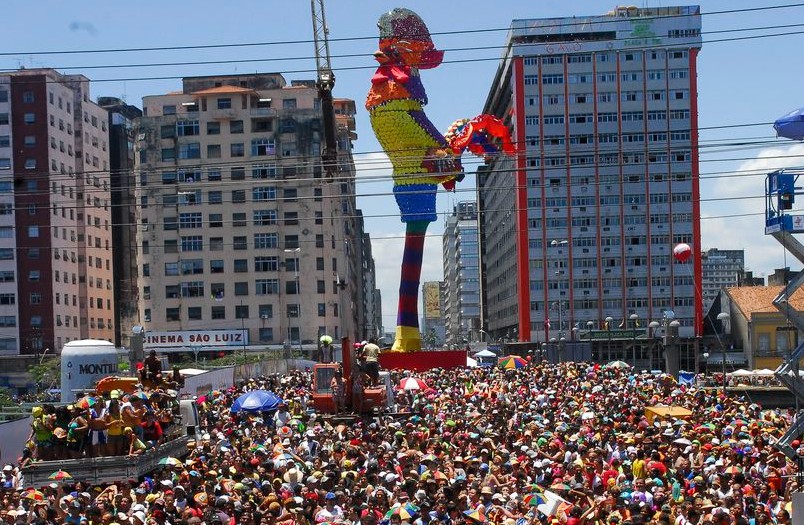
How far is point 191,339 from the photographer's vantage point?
87312 millimetres

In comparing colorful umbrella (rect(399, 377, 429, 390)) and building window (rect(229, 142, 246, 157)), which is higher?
building window (rect(229, 142, 246, 157))

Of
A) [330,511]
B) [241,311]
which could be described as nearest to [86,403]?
[330,511]

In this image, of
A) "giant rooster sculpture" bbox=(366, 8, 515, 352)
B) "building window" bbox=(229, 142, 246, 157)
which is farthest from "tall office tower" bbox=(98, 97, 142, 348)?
"giant rooster sculpture" bbox=(366, 8, 515, 352)

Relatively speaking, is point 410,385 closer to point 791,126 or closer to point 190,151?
point 791,126

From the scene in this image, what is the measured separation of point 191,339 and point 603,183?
3971 cm

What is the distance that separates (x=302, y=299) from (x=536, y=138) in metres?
25.3

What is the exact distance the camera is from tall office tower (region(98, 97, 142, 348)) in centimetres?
11131

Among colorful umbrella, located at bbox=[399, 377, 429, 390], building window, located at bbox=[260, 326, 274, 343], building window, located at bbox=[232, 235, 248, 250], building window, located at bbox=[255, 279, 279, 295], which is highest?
building window, located at bbox=[232, 235, 248, 250]

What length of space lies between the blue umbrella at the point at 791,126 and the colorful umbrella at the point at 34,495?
12.3 m

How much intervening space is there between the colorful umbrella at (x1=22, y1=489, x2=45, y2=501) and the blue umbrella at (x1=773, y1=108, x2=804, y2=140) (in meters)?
12.3

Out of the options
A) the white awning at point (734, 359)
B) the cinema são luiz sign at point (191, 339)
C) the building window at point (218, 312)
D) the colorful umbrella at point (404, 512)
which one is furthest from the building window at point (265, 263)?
the colorful umbrella at point (404, 512)

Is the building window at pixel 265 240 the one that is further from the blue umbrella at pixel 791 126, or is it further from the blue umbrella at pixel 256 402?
the blue umbrella at pixel 791 126

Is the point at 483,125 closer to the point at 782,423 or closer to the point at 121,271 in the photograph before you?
the point at 782,423

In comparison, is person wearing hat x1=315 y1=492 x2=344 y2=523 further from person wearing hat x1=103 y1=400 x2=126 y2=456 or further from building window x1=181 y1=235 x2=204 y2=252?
building window x1=181 y1=235 x2=204 y2=252
